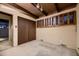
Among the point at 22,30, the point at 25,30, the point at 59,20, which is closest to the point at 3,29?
the point at 25,30

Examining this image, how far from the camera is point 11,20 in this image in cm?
407

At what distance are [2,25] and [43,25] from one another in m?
5.72

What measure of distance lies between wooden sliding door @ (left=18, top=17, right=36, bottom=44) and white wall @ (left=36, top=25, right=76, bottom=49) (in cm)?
56

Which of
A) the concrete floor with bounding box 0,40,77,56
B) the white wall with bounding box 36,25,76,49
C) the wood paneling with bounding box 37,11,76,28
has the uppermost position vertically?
the wood paneling with bounding box 37,11,76,28

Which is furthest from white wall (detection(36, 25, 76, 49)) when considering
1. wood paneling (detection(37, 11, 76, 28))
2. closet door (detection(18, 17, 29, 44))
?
closet door (detection(18, 17, 29, 44))

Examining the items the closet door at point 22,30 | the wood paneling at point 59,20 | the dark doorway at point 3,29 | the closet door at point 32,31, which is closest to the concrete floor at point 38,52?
the closet door at point 22,30

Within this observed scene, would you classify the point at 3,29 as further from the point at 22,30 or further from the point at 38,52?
the point at 38,52

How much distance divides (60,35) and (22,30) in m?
2.33

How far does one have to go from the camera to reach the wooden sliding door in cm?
464

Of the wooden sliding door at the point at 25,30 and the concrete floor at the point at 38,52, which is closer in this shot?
the concrete floor at the point at 38,52

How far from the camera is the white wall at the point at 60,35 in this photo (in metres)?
3.70

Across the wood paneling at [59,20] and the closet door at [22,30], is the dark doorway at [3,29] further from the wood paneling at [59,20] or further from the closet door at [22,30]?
the wood paneling at [59,20]

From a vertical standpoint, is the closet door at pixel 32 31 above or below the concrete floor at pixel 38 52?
above

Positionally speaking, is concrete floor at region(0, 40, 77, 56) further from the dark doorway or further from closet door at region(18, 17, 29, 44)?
the dark doorway
